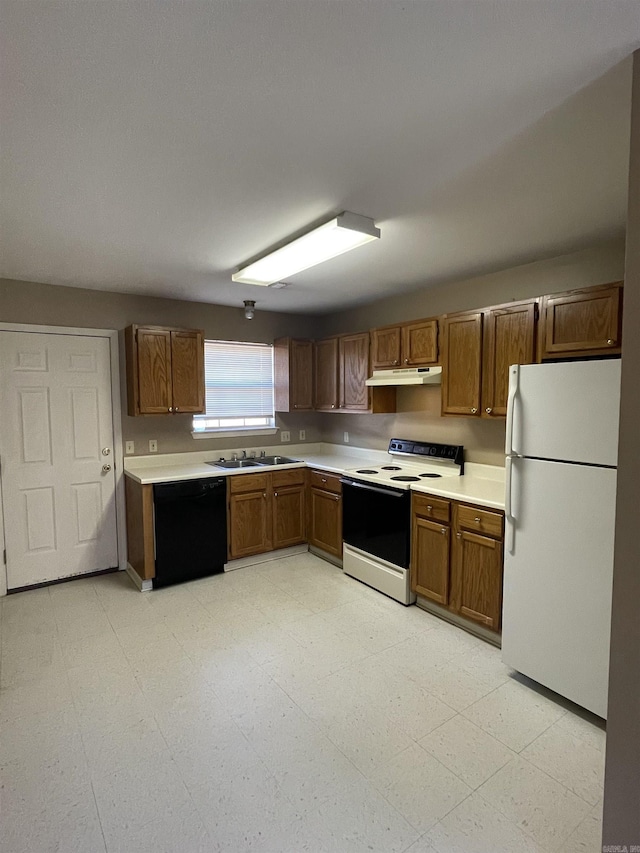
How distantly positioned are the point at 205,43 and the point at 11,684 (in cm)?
308

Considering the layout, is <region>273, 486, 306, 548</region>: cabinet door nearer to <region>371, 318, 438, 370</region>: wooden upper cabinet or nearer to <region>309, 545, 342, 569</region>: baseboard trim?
<region>309, 545, 342, 569</region>: baseboard trim

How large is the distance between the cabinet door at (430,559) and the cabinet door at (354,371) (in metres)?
1.39

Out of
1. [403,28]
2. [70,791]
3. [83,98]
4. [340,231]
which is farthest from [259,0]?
[70,791]

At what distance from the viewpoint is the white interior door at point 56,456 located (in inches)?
142

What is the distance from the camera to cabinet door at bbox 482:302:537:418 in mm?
2869

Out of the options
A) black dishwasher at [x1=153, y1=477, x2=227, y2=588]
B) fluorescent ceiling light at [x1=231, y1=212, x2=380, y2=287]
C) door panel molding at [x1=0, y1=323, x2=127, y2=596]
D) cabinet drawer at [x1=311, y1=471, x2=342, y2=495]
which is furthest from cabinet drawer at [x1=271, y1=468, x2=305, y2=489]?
fluorescent ceiling light at [x1=231, y1=212, x2=380, y2=287]

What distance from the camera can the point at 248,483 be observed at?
13.5 ft

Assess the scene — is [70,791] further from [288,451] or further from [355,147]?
[288,451]

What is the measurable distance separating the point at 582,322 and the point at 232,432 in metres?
3.29

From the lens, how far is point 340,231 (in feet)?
7.91

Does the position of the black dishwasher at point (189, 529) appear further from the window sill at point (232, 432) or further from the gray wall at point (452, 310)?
the gray wall at point (452, 310)

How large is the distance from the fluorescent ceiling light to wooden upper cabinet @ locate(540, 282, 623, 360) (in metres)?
1.18

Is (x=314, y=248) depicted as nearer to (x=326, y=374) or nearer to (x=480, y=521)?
(x=480, y=521)

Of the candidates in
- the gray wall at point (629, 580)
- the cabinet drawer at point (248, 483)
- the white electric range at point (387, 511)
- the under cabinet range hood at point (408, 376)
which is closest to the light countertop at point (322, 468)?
the cabinet drawer at point (248, 483)
